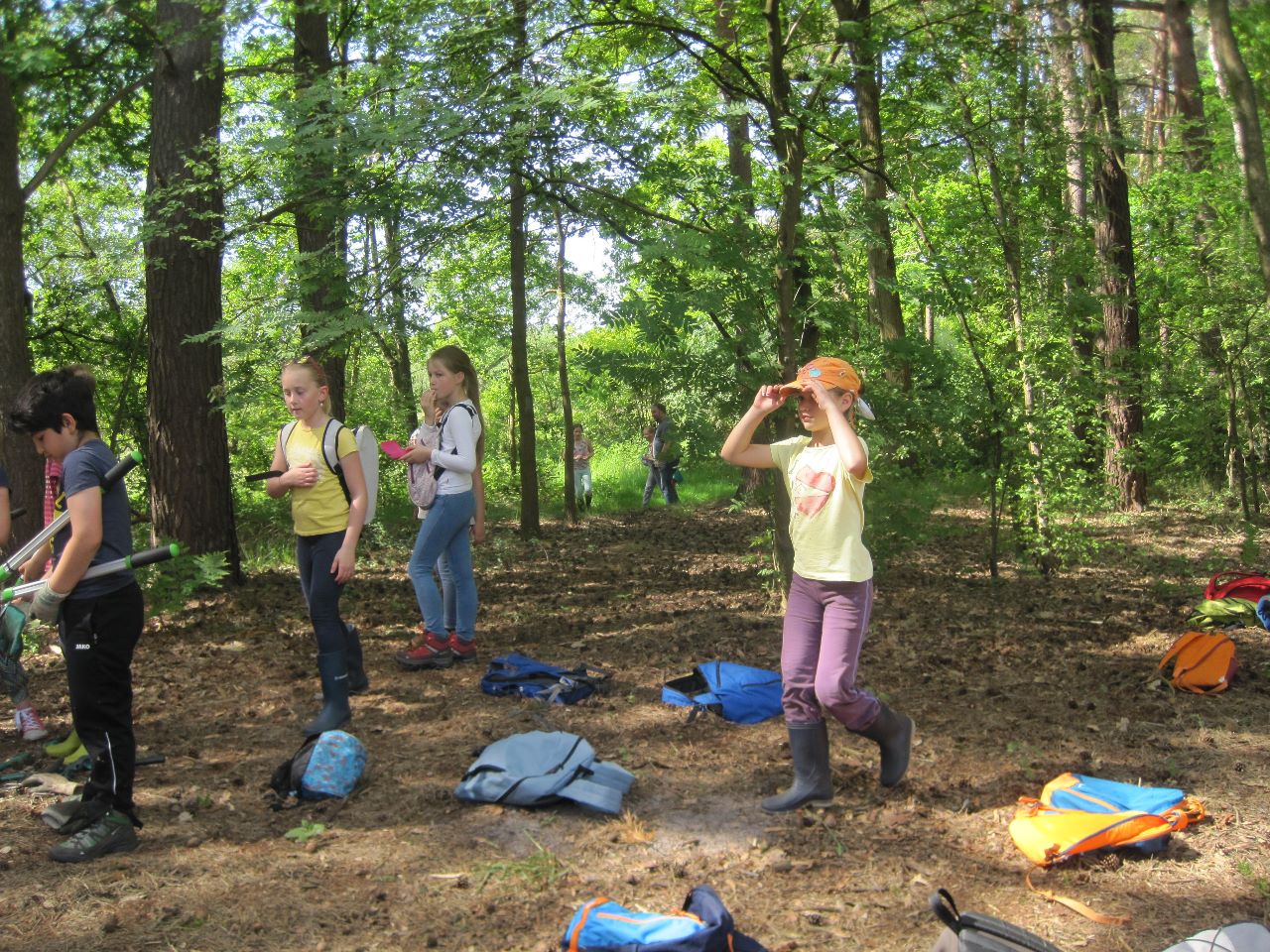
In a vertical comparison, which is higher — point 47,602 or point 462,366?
point 462,366

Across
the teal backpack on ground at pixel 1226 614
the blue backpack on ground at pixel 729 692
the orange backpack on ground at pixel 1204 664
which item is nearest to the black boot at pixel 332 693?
the blue backpack on ground at pixel 729 692

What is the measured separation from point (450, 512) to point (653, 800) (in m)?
2.53

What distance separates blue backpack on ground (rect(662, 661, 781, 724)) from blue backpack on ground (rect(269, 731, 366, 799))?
5.97 ft

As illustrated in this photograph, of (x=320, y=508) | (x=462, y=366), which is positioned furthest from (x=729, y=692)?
(x=462, y=366)

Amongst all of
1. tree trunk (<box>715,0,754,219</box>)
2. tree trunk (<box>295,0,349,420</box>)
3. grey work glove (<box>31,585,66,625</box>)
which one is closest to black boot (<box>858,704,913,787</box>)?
grey work glove (<box>31,585,66,625</box>)

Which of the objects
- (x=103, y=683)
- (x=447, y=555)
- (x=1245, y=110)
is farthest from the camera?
(x=447, y=555)

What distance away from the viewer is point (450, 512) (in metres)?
6.40

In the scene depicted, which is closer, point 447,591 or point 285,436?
point 285,436

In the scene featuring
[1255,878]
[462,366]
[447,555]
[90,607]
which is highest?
[462,366]

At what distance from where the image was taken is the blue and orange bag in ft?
12.6

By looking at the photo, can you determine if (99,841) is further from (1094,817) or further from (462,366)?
(1094,817)

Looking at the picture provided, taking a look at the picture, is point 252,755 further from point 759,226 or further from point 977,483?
point 977,483

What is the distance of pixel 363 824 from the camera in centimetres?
430

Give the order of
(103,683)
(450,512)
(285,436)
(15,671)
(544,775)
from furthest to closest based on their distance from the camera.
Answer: (450,512) < (285,436) < (15,671) < (544,775) < (103,683)
